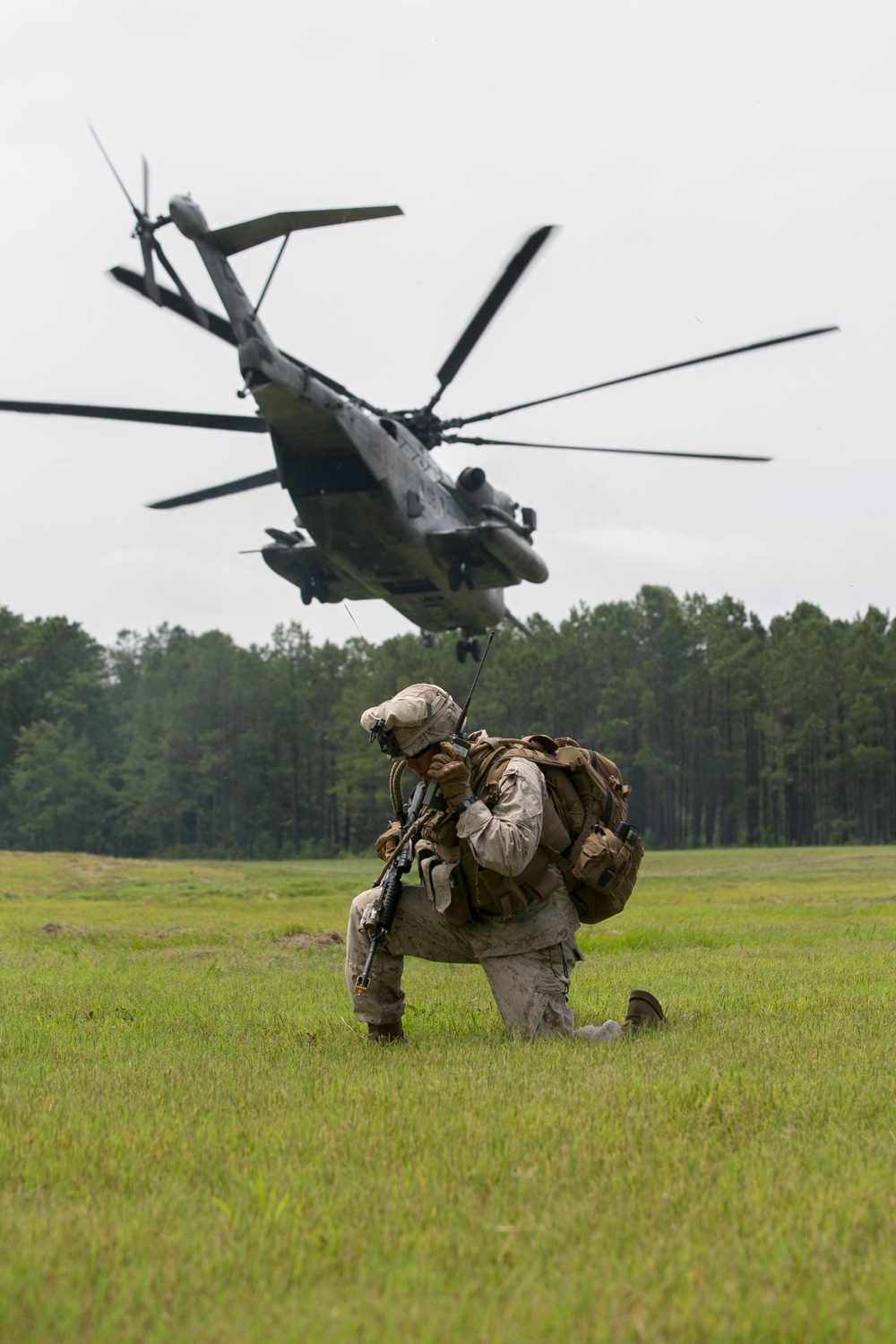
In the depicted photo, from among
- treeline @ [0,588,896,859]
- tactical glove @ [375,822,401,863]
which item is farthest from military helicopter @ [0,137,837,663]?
treeline @ [0,588,896,859]

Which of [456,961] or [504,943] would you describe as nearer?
[504,943]

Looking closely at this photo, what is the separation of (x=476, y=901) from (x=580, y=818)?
68 cm

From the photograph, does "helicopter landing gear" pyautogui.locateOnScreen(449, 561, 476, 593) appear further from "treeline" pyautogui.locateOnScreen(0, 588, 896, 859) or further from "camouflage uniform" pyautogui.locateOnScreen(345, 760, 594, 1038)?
"treeline" pyautogui.locateOnScreen(0, 588, 896, 859)

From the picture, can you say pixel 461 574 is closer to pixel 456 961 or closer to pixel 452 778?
pixel 456 961

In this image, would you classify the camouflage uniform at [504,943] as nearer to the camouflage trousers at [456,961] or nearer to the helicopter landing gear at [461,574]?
the camouflage trousers at [456,961]

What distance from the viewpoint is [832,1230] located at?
2748mm

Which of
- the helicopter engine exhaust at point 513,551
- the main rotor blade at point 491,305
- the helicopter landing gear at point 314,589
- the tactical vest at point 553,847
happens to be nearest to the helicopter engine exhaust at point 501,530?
the helicopter engine exhaust at point 513,551

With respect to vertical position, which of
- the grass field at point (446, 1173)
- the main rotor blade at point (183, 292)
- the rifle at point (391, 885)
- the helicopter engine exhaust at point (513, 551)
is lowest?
the grass field at point (446, 1173)

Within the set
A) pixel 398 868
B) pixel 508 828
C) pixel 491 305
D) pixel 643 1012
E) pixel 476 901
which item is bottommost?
pixel 643 1012

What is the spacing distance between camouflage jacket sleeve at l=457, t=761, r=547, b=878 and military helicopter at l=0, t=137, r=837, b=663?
868 cm

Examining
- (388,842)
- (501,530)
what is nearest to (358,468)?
(501,530)

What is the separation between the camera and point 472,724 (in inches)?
2771

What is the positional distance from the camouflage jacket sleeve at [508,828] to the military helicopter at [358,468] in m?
8.68

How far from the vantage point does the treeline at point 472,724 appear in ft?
207
